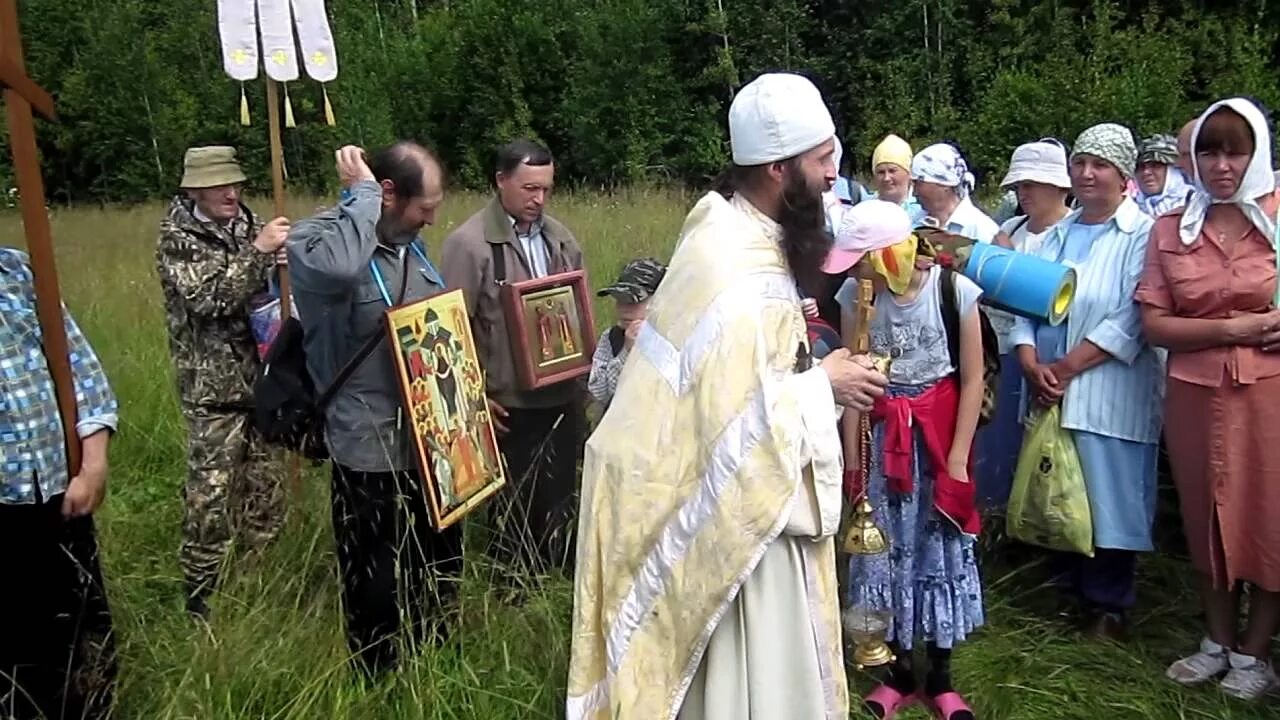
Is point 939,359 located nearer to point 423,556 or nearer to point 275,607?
point 423,556

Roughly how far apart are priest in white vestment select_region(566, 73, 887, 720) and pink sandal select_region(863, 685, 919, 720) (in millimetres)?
949

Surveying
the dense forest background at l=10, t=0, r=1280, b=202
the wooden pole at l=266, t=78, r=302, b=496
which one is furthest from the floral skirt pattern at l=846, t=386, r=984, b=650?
the dense forest background at l=10, t=0, r=1280, b=202

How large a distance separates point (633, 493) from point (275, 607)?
5.14ft

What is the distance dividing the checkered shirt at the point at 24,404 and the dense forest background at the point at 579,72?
16810 mm

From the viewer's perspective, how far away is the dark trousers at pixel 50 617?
271cm

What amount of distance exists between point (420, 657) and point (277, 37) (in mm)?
2158

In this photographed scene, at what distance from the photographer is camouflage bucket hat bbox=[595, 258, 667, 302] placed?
12.3ft

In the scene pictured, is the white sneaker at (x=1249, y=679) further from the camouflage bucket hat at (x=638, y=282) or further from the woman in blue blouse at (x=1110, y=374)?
the camouflage bucket hat at (x=638, y=282)

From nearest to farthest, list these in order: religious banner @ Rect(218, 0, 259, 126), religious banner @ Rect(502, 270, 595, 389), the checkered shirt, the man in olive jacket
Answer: the checkered shirt, religious banner @ Rect(218, 0, 259, 126), religious banner @ Rect(502, 270, 595, 389), the man in olive jacket

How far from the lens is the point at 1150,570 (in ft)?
14.4

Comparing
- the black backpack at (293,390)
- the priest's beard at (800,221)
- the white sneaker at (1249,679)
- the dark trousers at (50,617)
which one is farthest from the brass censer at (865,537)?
the dark trousers at (50,617)

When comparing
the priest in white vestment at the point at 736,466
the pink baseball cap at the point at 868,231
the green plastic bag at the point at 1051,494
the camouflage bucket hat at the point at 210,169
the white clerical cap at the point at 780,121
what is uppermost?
the camouflage bucket hat at the point at 210,169

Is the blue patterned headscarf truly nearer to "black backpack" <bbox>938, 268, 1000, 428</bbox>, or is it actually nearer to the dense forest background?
"black backpack" <bbox>938, 268, 1000, 428</bbox>

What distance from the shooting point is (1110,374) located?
147 inches
